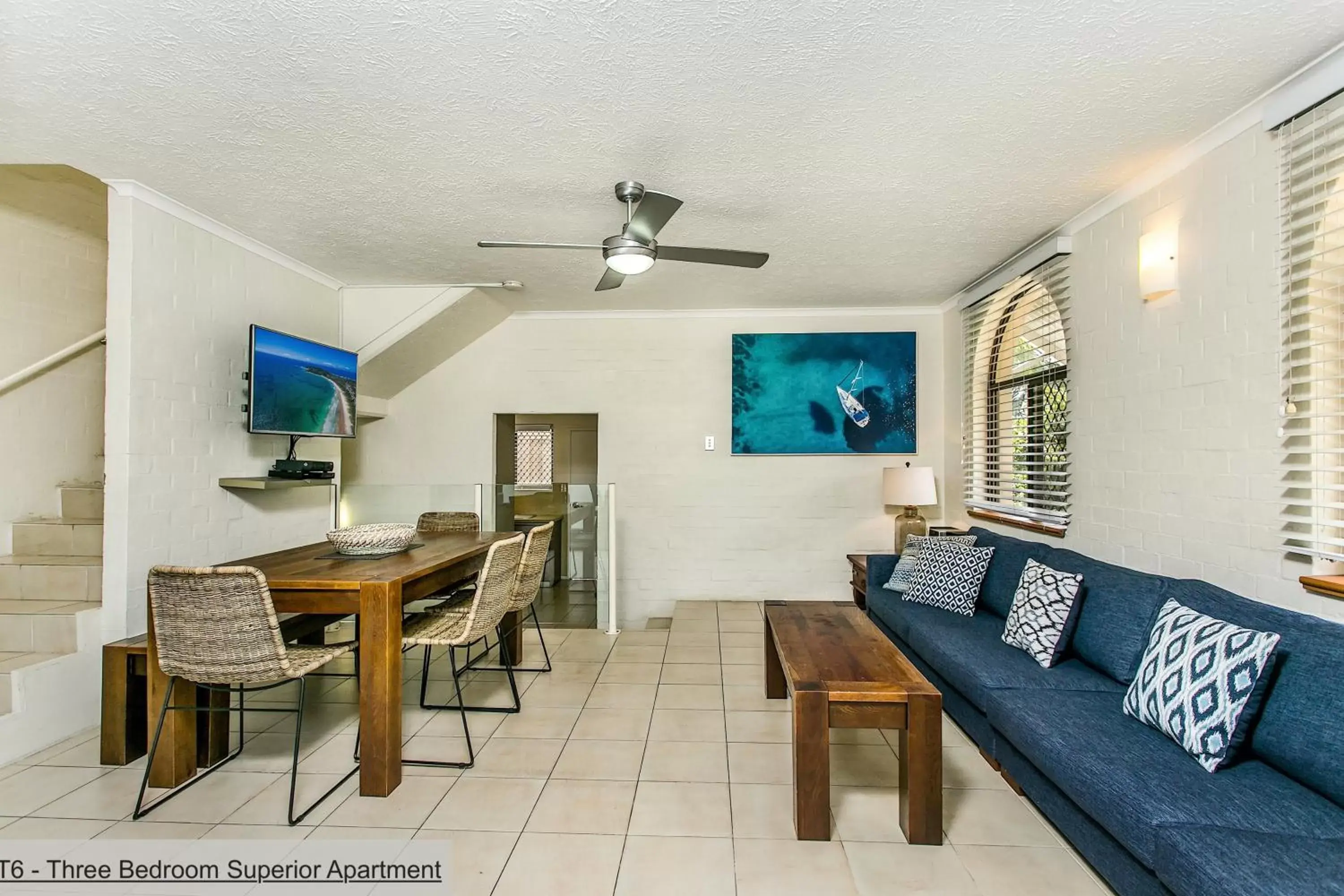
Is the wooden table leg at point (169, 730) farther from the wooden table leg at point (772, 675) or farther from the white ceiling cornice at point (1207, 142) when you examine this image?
the white ceiling cornice at point (1207, 142)

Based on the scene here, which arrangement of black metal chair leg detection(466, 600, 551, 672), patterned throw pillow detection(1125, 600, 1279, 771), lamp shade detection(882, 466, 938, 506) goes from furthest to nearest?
lamp shade detection(882, 466, 938, 506)
black metal chair leg detection(466, 600, 551, 672)
patterned throw pillow detection(1125, 600, 1279, 771)

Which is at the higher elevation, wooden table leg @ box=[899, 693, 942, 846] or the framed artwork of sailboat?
the framed artwork of sailboat

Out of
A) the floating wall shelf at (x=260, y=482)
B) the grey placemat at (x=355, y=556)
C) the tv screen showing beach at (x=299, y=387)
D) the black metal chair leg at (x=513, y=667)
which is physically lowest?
the black metal chair leg at (x=513, y=667)

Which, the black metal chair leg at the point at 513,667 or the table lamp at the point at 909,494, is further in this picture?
the table lamp at the point at 909,494

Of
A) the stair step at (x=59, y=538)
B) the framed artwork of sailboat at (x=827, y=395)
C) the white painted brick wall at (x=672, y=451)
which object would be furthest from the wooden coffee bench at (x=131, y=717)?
the framed artwork of sailboat at (x=827, y=395)

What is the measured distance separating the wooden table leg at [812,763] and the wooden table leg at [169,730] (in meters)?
2.28

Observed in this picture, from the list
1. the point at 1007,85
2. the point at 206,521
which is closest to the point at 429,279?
the point at 206,521

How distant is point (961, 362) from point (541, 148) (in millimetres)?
3539

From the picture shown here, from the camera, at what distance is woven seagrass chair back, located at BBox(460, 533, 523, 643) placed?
265 centimetres

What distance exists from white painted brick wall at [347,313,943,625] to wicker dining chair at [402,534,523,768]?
7.33 feet

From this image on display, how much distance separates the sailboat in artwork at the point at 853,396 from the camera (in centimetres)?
510

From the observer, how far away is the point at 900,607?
142 inches

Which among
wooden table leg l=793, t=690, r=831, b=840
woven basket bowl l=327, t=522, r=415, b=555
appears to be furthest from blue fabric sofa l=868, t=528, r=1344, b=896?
woven basket bowl l=327, t=522, r=415, b=555

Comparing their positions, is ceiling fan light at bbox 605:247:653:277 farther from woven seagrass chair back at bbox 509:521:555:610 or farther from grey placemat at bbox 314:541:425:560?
grey placemat at bbox 314:541:425:560
